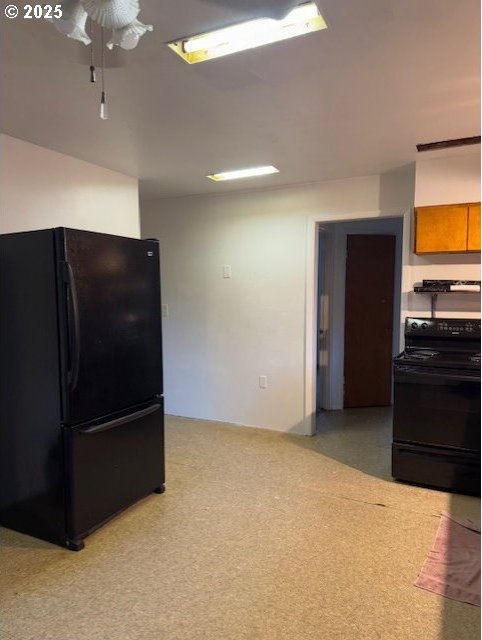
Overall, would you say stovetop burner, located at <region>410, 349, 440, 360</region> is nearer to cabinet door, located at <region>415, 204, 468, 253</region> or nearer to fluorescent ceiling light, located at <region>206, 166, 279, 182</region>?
cabinet door, located at <region>415, 204, 468, 253</region>

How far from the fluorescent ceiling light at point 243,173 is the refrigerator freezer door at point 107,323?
119 centimetres

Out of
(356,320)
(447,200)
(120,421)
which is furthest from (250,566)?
(356,320)

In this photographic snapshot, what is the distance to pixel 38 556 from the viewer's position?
2.19 m

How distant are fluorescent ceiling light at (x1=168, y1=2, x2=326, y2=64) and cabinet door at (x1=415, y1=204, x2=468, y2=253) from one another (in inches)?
71.3

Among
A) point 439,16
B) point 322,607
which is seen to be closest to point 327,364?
point 322,607

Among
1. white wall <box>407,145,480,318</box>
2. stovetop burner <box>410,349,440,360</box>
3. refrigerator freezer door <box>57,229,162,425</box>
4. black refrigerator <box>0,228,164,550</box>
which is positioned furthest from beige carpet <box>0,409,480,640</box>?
white wall <box>407,145,480,318</box>

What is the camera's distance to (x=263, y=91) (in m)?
2.08

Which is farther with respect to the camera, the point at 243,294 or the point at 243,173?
the point at 243,294

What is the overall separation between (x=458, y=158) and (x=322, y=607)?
2.90 m

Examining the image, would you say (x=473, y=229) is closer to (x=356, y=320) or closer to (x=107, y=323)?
(x=356, y=320)

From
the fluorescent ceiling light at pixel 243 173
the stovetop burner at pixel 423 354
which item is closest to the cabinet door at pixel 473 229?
the stovetop burner at pixel 423 354

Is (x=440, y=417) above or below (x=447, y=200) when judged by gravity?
below

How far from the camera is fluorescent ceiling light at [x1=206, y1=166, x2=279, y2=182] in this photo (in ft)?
11.3

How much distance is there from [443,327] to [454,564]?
5.20 feet
